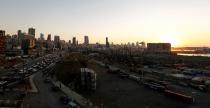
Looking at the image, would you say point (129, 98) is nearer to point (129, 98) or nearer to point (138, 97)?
point (129, 98)

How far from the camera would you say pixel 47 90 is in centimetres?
5066

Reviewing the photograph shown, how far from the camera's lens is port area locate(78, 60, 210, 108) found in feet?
140

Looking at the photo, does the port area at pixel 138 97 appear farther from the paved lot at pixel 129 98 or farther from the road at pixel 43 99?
the road at pixel 43 99

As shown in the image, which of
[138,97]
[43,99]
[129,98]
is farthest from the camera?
[138,97]

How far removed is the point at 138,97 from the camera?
48406mm

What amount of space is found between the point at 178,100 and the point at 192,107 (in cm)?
493

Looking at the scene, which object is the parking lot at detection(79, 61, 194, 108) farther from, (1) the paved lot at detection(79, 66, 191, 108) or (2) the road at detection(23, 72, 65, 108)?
(2) the road at detection(23, 72, 65, 108)

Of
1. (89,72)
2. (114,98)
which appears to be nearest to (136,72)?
(89,72)

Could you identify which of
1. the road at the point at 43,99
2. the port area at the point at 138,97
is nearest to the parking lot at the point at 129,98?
the port area at the point at 138,97

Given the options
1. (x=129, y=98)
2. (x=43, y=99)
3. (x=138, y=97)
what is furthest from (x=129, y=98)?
(x=43, y=99)

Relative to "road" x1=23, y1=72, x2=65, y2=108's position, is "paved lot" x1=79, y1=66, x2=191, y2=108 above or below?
below

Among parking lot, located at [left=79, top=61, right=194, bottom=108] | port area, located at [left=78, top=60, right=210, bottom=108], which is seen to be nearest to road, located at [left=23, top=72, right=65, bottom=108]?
port area, located at [left=78, top=60, right=210, bottom=108]

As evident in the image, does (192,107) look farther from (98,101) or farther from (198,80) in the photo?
(198,80)

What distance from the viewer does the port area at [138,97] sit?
4253cm
